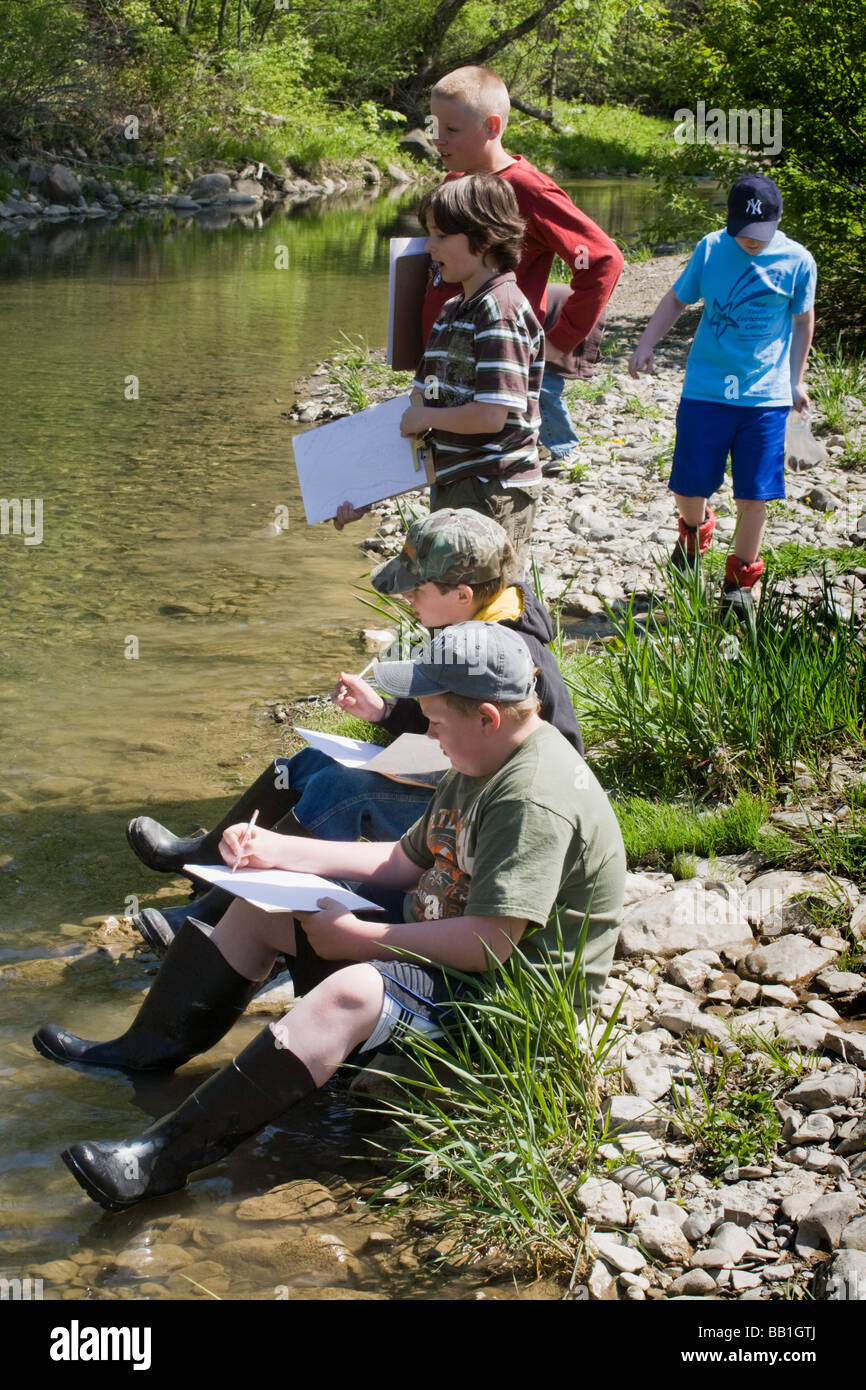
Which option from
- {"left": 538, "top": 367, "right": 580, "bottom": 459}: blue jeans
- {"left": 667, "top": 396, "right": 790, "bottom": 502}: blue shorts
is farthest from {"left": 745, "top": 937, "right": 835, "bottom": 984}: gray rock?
{"left": 667, "top": 396, "right": 790, "bottom": 502}: blue shorts

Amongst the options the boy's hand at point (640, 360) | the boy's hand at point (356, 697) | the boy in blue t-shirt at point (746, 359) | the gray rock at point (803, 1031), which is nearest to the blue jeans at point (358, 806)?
the boy's hand at point (356, 697)

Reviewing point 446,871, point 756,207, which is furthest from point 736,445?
point 446,871

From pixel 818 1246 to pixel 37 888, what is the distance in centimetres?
252

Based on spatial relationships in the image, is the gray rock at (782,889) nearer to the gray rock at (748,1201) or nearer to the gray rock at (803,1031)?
the gray rock at (803,1031)

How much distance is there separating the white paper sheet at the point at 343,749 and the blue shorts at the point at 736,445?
2508 mm

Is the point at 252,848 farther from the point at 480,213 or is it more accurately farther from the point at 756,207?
the point at 756,207

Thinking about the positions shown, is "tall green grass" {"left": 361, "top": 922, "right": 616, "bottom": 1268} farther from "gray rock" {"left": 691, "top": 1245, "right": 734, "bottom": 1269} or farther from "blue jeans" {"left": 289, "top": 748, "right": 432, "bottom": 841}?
"blue jeans" {"left": 289, "top": 748, "right": 432, "bottom": 841}

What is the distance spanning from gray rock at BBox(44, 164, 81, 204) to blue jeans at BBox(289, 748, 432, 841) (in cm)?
2128

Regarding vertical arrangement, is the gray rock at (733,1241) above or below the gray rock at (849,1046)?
below

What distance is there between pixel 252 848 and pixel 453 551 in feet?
2.55

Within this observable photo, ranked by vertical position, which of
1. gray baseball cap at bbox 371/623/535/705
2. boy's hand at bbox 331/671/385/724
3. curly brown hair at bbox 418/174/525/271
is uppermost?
curly brown hair at bbox 418/174/525/271

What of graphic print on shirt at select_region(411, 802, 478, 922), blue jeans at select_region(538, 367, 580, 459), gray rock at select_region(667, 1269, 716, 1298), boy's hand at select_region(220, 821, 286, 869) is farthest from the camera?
blue jeans at select_region(538, 367, 580, 459)

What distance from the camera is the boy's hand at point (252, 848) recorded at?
2914mm

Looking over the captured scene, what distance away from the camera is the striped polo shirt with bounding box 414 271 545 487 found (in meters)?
3.48
